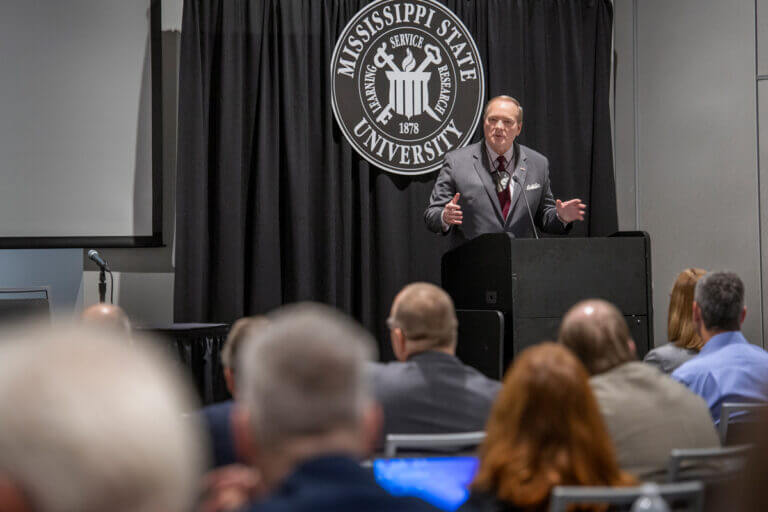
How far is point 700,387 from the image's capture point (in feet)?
9.65

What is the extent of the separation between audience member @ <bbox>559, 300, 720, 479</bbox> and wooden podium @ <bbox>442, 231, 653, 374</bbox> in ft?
3.88

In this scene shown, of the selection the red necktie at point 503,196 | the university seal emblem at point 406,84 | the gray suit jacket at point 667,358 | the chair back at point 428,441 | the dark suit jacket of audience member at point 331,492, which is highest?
the university seal emblem at point 406,84

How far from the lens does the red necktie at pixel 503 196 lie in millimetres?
4512

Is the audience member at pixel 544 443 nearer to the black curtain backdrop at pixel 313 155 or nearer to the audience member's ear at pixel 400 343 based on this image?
the audience member's ear at pixel 400 343

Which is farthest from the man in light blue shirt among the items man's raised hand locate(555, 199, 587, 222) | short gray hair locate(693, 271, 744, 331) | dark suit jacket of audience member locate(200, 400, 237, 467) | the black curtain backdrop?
the black curtain backdrop

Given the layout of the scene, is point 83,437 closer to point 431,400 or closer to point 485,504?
point 485,504

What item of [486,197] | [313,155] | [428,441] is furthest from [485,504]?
[313,155]

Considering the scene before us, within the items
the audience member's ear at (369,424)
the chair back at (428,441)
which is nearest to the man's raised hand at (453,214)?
the chair back at (428,441)

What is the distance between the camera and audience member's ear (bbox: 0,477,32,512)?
760 mm

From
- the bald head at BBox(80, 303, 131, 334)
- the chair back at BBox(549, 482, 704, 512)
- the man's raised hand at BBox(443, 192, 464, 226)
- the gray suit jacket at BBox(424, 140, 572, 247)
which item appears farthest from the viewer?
the gray suit jacket at BBox(424, 140, 572, 247)

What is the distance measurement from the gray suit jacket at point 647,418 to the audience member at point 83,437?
162cm

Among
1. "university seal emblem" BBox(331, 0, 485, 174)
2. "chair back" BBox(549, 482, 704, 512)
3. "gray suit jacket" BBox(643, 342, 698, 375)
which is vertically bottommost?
"chair back" BBox(549, 482, 704, 512)

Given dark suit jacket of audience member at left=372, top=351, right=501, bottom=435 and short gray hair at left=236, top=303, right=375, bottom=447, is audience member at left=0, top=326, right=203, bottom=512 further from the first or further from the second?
dark suit jacket of audience member at left=372, top=351, right=501, bottom=435

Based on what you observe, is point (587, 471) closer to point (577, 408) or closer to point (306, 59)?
point (577, 408)
